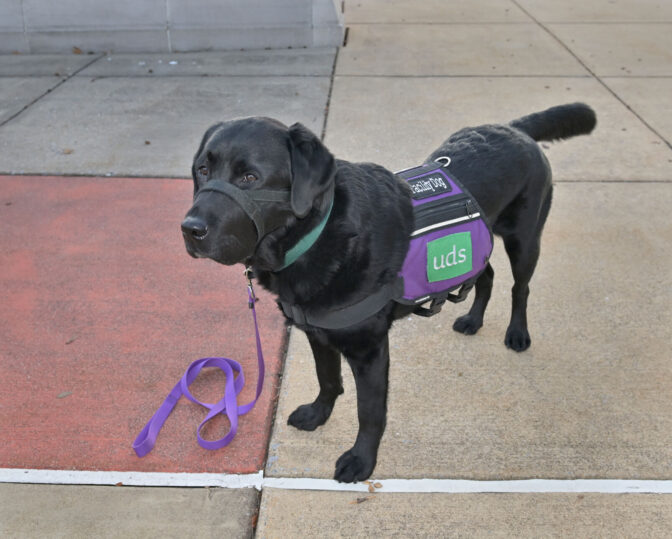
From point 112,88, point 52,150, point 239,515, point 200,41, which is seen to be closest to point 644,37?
point 200,41

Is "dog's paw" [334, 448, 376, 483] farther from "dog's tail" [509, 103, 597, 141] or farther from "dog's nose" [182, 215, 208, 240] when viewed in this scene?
"dog's tail" [509, 103, 597, 141]

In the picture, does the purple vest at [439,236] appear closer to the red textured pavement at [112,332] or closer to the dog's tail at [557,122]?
the dog's tail at [557,122]

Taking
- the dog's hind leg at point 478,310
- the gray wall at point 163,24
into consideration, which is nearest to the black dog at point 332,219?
the dog's hind leg at point 478,310

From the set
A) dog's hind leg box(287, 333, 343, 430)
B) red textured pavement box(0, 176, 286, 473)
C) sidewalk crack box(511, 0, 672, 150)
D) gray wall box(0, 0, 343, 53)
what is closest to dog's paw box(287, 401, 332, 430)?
dog's hind leg box(287, 333, 343, 430)

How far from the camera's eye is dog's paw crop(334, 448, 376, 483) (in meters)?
2.71

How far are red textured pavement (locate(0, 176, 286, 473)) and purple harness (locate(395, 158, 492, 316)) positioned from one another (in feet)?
3.34

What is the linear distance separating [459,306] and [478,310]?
28 cm

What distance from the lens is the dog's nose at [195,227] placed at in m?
2.07

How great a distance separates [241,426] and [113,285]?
1590mm

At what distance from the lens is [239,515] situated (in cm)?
256

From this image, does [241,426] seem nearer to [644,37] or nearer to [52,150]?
[52,150]

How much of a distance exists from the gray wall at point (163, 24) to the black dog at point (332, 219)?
6.89 m

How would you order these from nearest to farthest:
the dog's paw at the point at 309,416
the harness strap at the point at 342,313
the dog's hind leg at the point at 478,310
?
the harness strap at the point at 342,313 → the dog's paw at the point at 309,416 → the dog's hind leg at the point at 478,310

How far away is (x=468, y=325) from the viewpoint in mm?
3686
